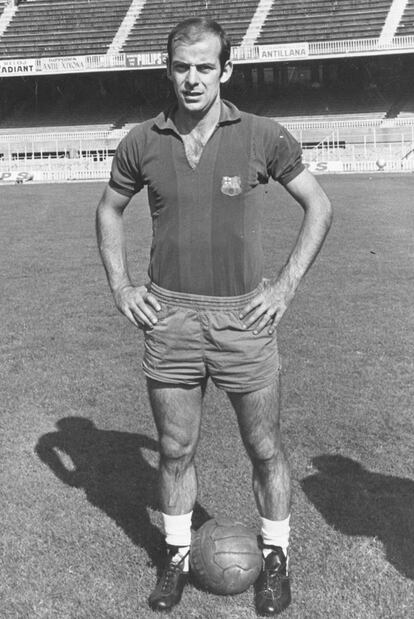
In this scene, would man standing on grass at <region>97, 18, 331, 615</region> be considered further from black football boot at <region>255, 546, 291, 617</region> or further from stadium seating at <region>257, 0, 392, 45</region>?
stadium seating at <region>257, 0, 392, 45</region>

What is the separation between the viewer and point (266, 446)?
3.41 meters

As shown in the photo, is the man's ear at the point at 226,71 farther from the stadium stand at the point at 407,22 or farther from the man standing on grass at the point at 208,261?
the stadium stand at the point at 407,22

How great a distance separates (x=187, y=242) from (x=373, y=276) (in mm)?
7830

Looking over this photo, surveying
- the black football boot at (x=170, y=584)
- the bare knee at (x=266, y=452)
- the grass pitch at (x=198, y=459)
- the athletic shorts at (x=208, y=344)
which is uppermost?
the athletic shorts at (x=208, y=344)

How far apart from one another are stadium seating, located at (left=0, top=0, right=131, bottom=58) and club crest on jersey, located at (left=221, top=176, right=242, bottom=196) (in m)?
41.8

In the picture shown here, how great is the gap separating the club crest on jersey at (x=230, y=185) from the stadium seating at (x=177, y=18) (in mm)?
40241

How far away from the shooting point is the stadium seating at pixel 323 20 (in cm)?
4031

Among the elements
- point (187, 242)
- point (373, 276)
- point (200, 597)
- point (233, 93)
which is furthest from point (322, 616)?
point (233, 93)

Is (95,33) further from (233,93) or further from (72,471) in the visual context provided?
(72,471)

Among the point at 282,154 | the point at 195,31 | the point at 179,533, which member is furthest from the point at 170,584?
the point at 195,31

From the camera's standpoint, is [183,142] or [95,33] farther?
[95,33]

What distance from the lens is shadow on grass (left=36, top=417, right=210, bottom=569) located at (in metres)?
4.12

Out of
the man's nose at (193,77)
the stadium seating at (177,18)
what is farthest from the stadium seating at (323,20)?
the man's nose at (193,77)

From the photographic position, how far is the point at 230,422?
5504 mm
